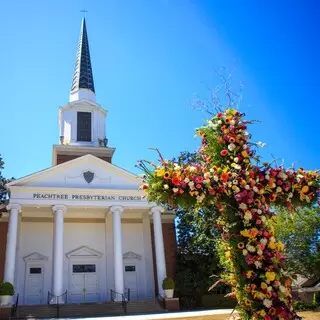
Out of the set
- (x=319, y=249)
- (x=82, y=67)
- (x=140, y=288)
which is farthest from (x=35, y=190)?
(x=319, y=249)

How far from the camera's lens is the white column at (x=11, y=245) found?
23203mm

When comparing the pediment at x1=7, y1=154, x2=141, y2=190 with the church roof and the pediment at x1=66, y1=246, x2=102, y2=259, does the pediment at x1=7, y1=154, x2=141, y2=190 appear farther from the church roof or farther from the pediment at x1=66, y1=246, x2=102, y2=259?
the church roof

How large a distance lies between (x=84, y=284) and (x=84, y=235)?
140 inches

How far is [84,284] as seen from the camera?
92.3 ft

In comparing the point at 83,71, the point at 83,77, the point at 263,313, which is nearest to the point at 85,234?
the point at 83,77

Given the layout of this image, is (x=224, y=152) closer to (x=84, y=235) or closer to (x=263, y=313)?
(x=263, y=313)

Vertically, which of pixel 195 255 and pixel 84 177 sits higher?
pixel 84 177

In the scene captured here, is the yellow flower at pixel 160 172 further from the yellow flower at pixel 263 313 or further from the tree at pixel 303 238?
the tree at pixel 303 238

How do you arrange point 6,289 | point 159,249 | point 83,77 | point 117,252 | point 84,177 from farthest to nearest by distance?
point 83,77 < point 84,177 < point 159,249 < point 117,252 < point 6,289

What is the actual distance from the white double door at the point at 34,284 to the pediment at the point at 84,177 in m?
6.34

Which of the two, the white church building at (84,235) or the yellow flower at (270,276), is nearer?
the yellow flower at (270,276)

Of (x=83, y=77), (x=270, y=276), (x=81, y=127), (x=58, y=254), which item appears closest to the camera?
(x=270, y=276)

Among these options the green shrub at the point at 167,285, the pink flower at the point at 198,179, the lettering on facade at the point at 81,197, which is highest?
the lettering on facade at the point at 81,197

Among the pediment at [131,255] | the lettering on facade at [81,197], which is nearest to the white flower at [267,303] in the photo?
the lettering on facade at [81,197]
